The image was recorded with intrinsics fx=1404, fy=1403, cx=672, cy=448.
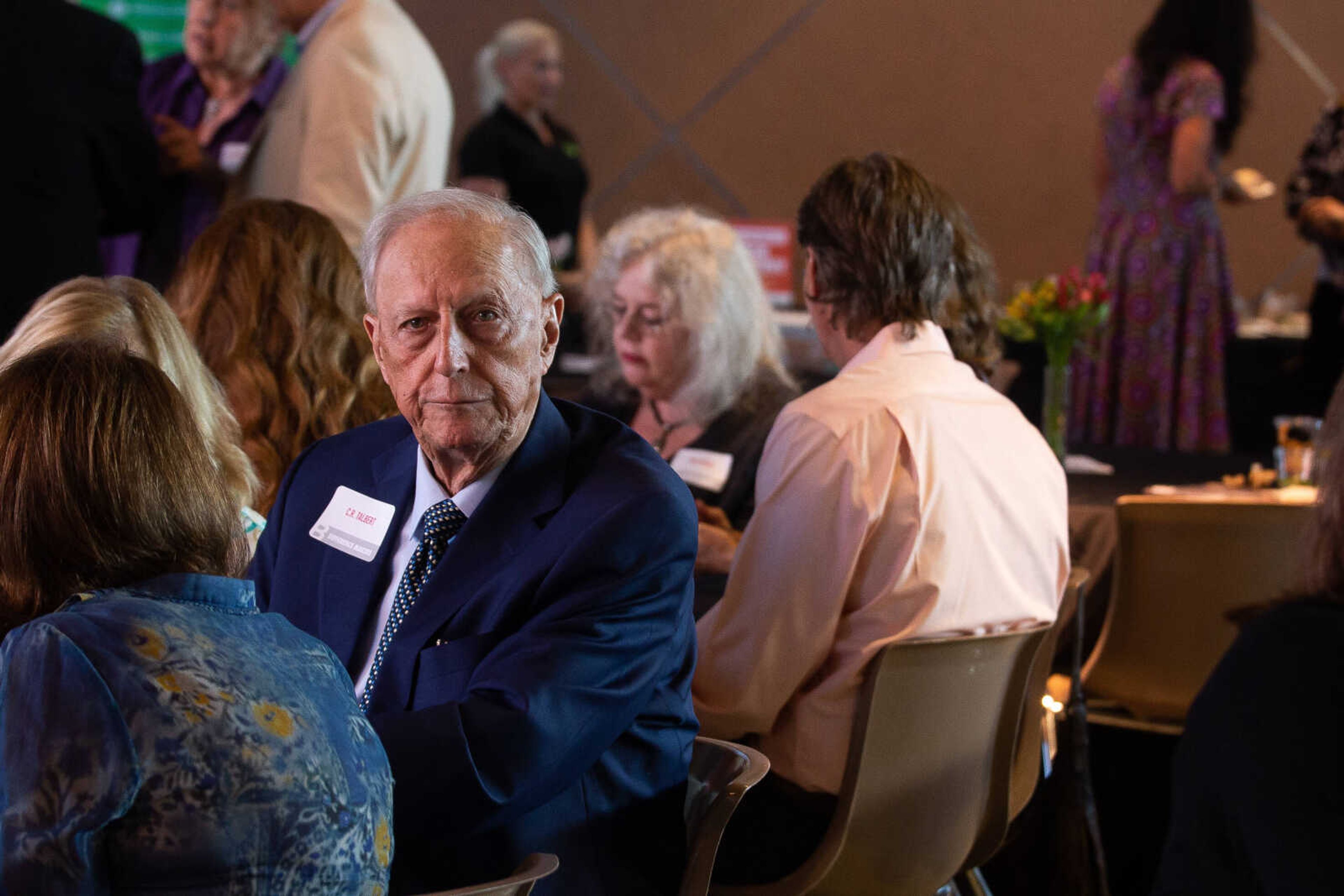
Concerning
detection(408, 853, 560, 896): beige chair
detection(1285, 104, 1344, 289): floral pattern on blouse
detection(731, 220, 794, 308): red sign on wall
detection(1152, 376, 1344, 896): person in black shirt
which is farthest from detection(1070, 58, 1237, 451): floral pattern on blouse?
detection(408, 853, 560, 896): beige chair

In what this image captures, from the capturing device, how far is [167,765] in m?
0.97

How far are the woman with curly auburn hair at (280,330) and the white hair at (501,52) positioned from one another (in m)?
3.76

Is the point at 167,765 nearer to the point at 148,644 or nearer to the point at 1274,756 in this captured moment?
the point at 148,644

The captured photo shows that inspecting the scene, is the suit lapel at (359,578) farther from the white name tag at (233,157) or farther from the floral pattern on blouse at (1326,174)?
the floral pattern on blouse at (1326,174)

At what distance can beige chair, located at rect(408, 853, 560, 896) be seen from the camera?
3.71 ft

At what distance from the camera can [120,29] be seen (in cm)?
333

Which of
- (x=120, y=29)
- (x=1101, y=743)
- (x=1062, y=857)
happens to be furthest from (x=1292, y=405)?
(x=120, y=29)

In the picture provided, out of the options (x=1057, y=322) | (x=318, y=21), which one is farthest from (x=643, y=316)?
(x=318, y=21)

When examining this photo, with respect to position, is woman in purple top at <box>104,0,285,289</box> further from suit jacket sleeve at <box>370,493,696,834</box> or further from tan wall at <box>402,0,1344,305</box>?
tan wall at <box>402,0,1344,305</box>

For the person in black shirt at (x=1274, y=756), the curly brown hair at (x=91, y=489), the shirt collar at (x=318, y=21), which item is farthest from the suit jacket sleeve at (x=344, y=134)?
the person in black shirt at (x=1274, y=756)

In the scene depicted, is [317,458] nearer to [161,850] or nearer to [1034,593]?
[161,850]

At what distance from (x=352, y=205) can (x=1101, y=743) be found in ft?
7.10

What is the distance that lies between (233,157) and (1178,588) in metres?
2.54

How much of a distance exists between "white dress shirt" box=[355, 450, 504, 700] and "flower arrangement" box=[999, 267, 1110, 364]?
7.03 feet
